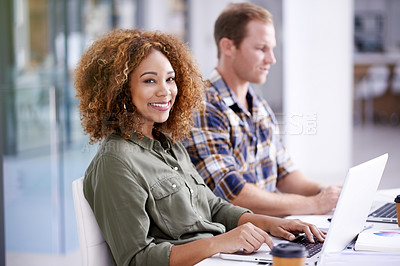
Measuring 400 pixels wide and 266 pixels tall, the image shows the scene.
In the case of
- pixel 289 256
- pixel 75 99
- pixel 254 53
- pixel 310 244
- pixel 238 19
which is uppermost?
pixel 238 19

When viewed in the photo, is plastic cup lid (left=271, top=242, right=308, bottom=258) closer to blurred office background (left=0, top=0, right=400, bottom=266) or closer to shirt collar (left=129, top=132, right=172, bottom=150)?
shirt collar (left=129, top=132, right=172, bottom=150)

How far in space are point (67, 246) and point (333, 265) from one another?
2.56 metres

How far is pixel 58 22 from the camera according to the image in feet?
18.4

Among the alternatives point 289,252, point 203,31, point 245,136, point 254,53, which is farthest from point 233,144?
point 203,31

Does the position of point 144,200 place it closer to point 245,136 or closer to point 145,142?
point 145,142

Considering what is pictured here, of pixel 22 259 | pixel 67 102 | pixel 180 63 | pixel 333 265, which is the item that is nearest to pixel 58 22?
pixel 67 102

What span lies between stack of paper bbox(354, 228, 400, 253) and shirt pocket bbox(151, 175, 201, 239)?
1.46 feet

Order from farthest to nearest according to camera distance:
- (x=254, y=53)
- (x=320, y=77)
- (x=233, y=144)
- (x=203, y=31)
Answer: (x=203, y=31) → (x=320, y=77) → (x=254, y=53) → (x=233, y=144)

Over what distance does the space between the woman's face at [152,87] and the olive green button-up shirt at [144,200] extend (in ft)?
0.27

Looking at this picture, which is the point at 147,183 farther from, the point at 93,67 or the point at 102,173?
the point at 93,67

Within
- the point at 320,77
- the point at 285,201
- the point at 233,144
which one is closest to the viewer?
the point at 285,201

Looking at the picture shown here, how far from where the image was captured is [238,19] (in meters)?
2.31

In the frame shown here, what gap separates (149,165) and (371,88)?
8643 mm

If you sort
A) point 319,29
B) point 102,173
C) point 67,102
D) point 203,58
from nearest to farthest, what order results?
1. point 102,173
2. point 67,102
3. point 319,29
4. point 203,58
